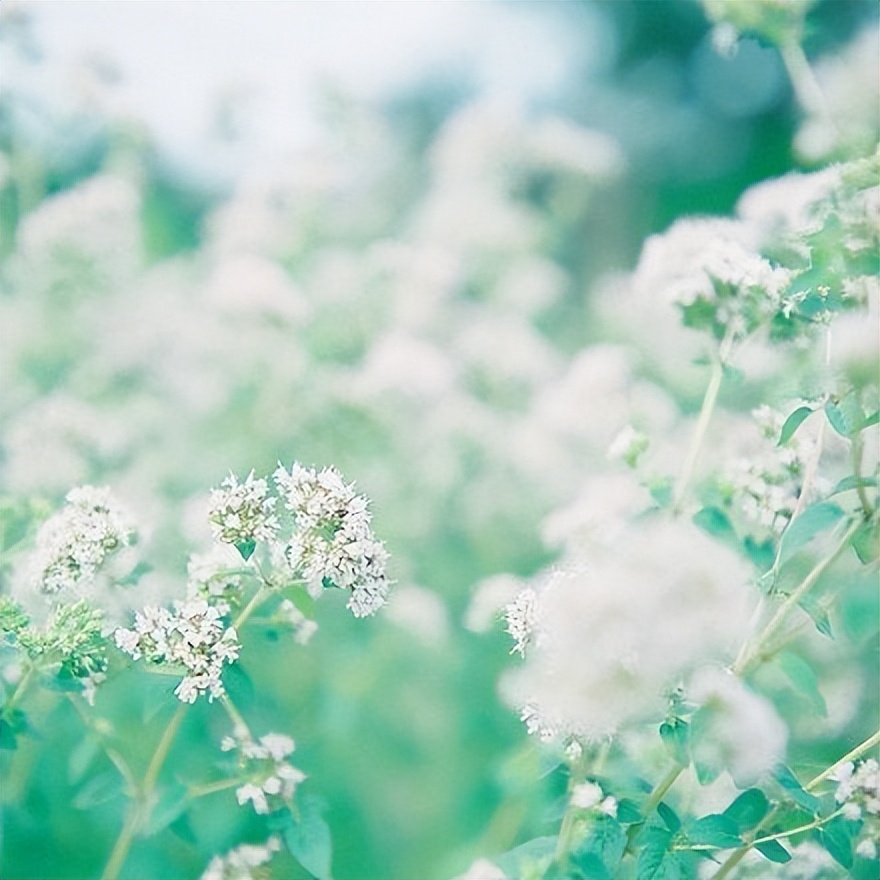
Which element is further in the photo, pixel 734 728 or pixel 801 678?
pixel 801 678

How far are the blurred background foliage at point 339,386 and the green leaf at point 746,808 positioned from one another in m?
0.23

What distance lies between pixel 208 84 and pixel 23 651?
844 mm

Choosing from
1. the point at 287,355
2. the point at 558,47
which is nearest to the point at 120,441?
the point at 287,355

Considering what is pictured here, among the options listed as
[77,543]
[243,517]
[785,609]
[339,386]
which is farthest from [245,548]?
[339,386]

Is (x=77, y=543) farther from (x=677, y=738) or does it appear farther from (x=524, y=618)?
(x=677, y=738)

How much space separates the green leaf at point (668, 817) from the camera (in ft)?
2.80

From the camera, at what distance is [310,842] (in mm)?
881

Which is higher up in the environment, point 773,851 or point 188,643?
point 188,643

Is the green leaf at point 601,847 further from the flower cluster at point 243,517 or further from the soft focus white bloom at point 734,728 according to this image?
the flower cluster at point 243,517

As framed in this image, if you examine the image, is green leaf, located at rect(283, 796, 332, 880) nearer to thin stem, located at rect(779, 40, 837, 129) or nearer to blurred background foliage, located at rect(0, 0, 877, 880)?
blurred background foliage, located at rect(0, 0, 877, 880)

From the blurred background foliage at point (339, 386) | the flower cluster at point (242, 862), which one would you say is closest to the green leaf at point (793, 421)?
the blurred background foliage at point (339, 386)

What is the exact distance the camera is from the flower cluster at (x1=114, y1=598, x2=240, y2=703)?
2.56 feet

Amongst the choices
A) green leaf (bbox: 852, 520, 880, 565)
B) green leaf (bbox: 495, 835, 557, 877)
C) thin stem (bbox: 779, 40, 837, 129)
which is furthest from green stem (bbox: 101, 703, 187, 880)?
thin stem (bbox: 779, 40, 837, 129)

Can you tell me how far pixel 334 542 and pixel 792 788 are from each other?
1.12 ft
